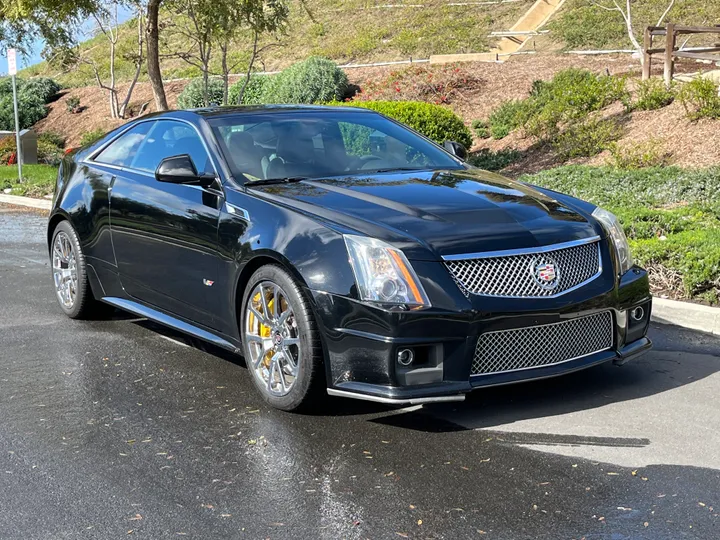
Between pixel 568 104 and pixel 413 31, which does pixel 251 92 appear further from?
pixel 568 104

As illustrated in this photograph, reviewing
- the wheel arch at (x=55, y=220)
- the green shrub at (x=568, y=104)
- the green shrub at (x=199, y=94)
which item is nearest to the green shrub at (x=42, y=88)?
the green shrub at (x=199, y=94)

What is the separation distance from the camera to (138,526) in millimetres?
3938

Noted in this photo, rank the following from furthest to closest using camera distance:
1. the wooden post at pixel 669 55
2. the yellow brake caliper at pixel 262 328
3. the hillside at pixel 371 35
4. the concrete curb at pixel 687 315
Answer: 1. the hillside at pixel 371 35
2. the wooden post at pixel 669 55
3. the concrete curb at pixel 687 315
4. the yellow brake caliper at pixel 262 328

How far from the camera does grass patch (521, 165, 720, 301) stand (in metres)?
7.57

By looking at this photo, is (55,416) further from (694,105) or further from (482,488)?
(694,105)

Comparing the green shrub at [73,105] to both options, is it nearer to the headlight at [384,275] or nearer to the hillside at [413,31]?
the hillside at [413,31]

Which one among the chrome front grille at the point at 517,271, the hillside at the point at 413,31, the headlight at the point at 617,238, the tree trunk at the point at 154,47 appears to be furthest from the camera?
the hillside at the point at 413,31

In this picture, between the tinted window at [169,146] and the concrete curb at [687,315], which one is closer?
the tinted window at [169,146]

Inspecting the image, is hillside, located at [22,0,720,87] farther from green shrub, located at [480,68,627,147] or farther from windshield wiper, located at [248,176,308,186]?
windshield wiper, located at [248,176,308,186]

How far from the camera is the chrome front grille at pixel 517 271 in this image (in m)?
4.89

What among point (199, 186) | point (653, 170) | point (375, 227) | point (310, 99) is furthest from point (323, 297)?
point (310, 99)

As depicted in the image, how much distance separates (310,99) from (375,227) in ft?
65.5

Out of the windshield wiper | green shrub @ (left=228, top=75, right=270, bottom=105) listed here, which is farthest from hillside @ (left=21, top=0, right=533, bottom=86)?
the windshield wiper

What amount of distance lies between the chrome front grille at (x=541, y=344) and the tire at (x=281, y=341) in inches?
32.7
